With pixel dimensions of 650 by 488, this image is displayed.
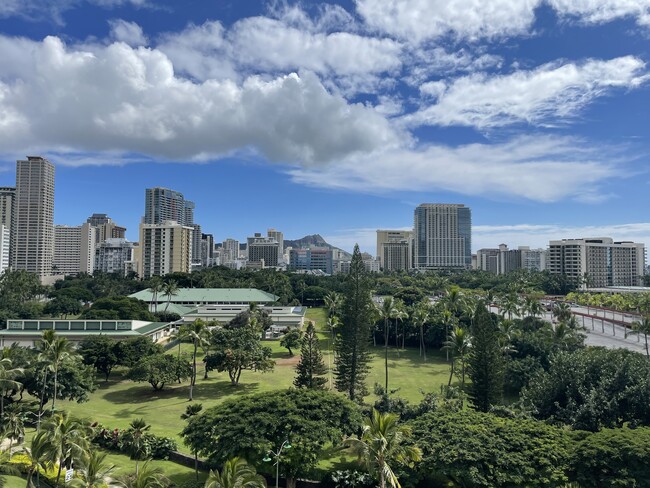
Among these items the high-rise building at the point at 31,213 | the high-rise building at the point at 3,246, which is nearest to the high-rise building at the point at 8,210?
the high-rise building at the point at 31,213

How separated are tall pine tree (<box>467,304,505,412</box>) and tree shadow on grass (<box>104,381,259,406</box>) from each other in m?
16.3

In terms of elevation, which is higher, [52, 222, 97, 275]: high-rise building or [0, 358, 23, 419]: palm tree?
[52, 222, 97, 275]: high-rise building

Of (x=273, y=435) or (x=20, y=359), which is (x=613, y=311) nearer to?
(x=273, y=435)

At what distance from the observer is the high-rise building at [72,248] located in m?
175

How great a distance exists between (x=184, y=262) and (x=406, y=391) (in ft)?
346

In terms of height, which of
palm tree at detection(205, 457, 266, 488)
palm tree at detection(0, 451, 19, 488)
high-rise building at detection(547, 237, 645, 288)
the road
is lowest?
palm tree at detection(0, 451, 19, 488)

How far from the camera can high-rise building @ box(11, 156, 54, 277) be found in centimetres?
13875

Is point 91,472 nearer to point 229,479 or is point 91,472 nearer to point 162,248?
point 229,479

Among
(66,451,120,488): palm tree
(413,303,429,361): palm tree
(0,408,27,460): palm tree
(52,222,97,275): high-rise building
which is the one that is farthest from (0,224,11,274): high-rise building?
(66,451,120,488): palm tree

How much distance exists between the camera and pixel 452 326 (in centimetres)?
4931

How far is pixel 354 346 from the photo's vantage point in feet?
114

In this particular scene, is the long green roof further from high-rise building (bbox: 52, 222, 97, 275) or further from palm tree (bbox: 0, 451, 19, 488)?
high-rise building (bbox: 52, 222, 97, 275)

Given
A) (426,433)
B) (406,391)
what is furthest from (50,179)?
(426,433)

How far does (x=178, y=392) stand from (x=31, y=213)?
436 ft
